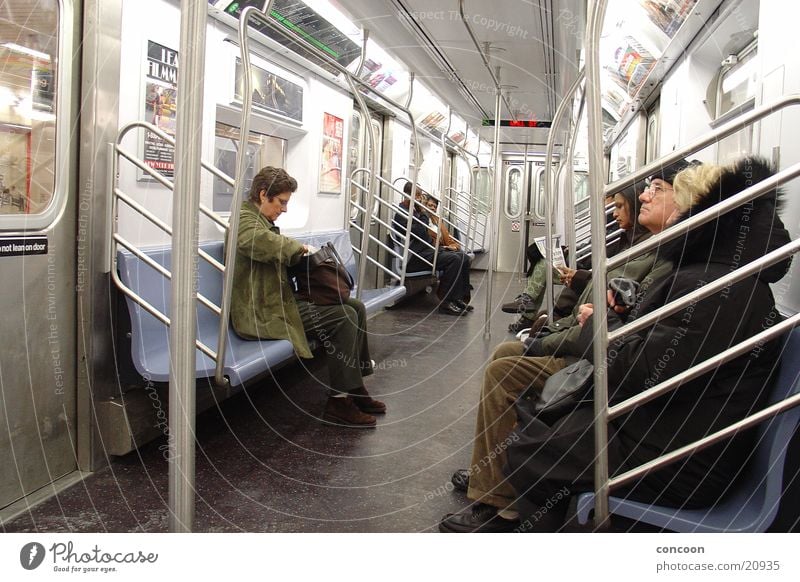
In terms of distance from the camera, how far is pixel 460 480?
2.24 meters

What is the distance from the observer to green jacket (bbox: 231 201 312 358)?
9.01ft

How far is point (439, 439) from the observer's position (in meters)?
2.71

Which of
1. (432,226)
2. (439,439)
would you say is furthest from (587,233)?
(439,439)

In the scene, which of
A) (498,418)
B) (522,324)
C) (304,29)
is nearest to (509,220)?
(522,324)

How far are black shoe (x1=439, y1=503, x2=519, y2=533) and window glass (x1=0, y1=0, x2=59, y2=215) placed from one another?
1.39 m

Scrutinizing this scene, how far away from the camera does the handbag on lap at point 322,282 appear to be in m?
2.91

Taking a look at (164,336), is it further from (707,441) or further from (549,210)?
(549,210)

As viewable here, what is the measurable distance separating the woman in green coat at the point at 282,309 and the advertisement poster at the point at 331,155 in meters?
1.97

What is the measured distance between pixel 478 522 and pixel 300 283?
4.49 ft

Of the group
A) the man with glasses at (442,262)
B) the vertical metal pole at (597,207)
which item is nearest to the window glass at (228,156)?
the man with glasses at (442,262)

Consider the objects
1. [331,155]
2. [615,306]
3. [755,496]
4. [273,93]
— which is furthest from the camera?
[331,155]

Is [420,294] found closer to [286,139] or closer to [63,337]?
[286,139]

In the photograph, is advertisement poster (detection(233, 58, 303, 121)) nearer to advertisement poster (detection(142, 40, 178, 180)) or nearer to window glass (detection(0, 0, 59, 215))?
advertisement poster (detection(142, 40, 178, 180))
